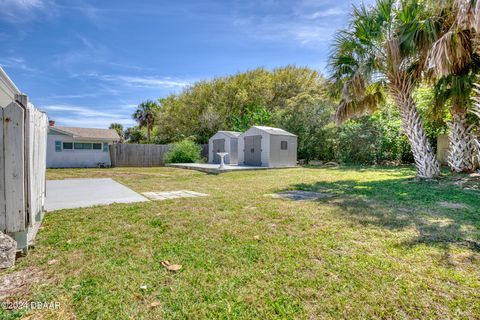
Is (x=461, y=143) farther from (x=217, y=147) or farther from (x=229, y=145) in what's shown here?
(x=217, y=147)

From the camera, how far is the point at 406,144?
45.3 feet

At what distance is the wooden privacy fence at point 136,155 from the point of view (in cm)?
1845

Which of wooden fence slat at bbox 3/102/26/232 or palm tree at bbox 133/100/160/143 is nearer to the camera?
wooden fence slat at bbox 3/102/26/232

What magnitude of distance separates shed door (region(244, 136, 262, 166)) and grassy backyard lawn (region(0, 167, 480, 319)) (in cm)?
1037

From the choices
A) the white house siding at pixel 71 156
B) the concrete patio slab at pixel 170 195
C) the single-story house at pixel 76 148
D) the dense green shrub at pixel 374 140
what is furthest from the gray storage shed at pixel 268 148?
the white house siding at pixel 71 156

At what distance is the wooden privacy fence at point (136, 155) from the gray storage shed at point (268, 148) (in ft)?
24.1

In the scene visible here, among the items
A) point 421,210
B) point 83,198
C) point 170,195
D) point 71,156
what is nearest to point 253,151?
point 170,195

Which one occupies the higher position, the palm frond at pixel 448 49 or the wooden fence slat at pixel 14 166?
the palm frond at pixel 448 49

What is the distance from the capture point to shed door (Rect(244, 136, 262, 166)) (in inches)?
569

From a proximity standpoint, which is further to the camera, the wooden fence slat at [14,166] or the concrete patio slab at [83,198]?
the concrete patio slab at [83,198]

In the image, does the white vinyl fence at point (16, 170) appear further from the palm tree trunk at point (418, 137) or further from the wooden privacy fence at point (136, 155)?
the wooden privacy fence at point (136, 155)

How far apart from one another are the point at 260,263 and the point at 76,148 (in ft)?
63.6

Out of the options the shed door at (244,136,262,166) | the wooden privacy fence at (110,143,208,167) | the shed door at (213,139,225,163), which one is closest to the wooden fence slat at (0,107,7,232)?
the shed door at (244,136,262,166)

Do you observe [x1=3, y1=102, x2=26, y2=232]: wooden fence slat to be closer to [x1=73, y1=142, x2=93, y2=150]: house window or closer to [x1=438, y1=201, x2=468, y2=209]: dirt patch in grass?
[x1=438, y1=201, x2=468, y2=209]: dirt patch in grass
